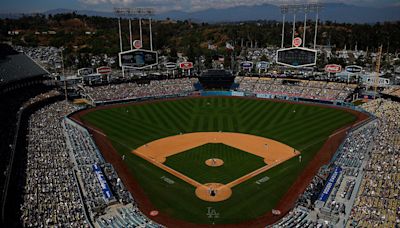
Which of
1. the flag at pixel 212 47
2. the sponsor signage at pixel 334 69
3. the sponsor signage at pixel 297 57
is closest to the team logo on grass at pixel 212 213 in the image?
the sponsor signage at pixel 297 57

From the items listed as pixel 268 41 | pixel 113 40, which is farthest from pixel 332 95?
pixel 113 40

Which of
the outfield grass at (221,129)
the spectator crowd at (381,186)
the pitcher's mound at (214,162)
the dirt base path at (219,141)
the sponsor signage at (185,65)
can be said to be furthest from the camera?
the sponsor signage at (185,65)

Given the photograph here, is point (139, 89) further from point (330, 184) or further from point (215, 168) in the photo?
point (330, 184)

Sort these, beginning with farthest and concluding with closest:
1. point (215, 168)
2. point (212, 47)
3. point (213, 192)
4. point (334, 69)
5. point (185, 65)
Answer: point (212, 47), point (185, 65), point (334, 69), point (215, 168), point (213, 192)

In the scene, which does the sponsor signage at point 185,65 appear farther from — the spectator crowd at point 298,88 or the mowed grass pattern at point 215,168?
the mowed grass pattern at point 215,168

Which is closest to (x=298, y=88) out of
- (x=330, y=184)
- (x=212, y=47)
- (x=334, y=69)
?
(x=334, y=69)

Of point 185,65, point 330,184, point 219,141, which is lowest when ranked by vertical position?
point 219,141
